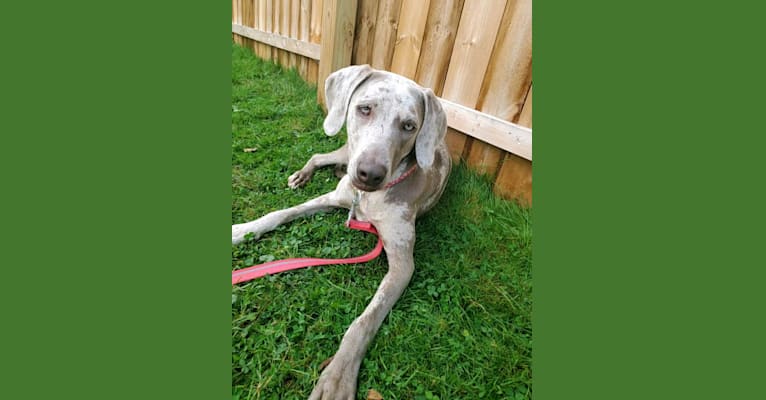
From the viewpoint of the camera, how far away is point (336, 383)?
1.72 meters

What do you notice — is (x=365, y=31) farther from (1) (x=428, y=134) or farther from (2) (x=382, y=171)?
(2) (x=382, y=171)

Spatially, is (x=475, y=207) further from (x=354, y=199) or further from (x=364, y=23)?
(x=364, y=23)

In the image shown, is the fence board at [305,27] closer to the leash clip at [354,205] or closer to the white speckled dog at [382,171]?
the white speckled dog at [382,171]

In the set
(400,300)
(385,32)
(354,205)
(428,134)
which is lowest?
(400,300)

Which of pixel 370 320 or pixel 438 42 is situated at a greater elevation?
pixel 438 42

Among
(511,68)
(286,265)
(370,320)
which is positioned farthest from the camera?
(511,68)

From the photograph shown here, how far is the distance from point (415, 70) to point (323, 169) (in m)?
1.44

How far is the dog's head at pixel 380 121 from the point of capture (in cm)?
215

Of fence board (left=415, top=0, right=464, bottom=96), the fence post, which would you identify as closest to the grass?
fence board (left=415, top=0, right=464, bottom=96)

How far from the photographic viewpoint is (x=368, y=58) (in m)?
4.44

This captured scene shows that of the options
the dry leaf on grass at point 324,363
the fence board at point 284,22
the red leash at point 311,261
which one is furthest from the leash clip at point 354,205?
the fence board at point 284,22

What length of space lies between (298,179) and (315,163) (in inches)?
10.0

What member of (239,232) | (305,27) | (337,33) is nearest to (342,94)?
(239,232)

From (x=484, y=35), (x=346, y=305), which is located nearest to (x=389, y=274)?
(x=346, y=305)
